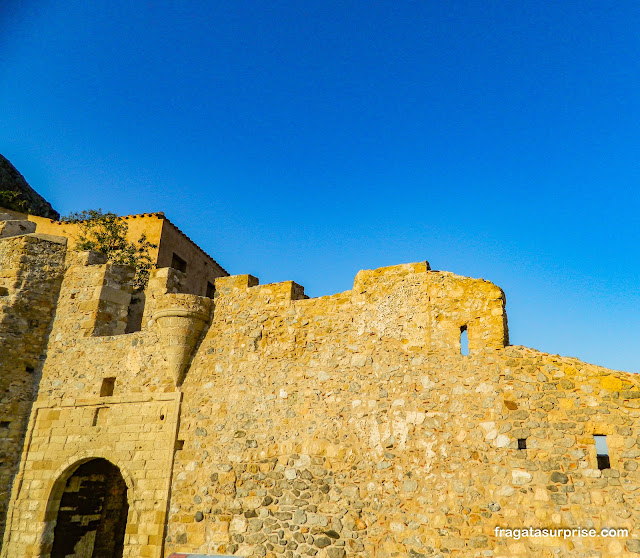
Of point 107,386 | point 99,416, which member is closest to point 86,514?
point 99,416

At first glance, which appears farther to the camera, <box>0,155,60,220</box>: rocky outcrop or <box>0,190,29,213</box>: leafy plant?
<box>0,155,60,220</box>: rocky outcrop

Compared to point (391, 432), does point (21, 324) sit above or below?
above

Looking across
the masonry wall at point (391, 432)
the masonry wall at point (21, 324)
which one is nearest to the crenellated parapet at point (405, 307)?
the masonry wall at point (391, 432)

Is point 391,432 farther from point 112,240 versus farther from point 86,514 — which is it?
point 112,240

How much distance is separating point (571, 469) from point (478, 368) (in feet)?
5.58

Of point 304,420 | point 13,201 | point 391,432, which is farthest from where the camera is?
point 13,201

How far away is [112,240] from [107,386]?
8294 millimetres

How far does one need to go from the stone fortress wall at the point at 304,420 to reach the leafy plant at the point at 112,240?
15.8 ft

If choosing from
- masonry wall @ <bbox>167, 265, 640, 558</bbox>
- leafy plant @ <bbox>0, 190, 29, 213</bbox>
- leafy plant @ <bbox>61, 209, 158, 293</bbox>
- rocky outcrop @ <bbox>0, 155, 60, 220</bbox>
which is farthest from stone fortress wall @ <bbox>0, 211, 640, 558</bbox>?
rocky outcrop @ <bbox>0, 155, 60, 220</bbox>

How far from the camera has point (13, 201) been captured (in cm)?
2267

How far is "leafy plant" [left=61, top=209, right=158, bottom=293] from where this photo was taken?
54.9 feet

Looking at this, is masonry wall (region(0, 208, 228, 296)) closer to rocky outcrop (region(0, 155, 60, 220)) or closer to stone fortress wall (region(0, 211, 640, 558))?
rocky outcrop (region(0, 155, 60, 220))

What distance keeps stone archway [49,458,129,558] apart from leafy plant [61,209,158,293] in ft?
22.0

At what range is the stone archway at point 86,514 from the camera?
33.1 feet
